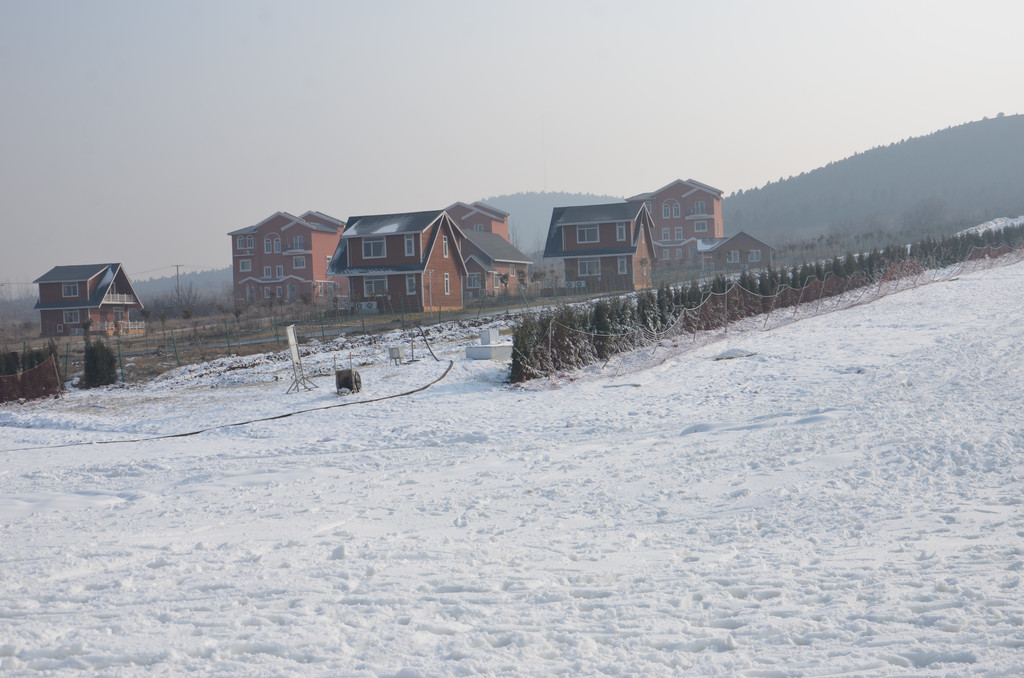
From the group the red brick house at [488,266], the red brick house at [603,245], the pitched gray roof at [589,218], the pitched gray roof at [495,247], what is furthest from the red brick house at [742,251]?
the red brick house at [488,266]

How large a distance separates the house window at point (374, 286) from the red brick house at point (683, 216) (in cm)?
3776

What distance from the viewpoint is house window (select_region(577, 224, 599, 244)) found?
5862cm

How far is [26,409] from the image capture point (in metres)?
22.8

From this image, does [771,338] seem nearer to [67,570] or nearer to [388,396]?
[388,396]

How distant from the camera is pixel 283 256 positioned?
75.1 m

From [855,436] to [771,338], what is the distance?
42.7ft

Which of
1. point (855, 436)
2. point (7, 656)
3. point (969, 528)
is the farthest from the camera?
point (855, 436)

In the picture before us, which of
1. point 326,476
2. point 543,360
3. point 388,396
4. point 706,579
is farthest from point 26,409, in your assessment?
point 706,579

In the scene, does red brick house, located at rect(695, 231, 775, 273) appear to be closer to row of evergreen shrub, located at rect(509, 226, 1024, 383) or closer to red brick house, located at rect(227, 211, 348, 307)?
row of evergreen shrub, located at rect(509, 226, 1024, 383)

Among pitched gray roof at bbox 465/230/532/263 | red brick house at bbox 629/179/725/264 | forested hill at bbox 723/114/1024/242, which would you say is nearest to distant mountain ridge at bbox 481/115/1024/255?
forested hill at bbox 723/114/1024/242

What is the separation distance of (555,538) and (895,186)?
188 meters

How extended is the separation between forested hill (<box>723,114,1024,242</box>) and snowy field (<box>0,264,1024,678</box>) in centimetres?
14538

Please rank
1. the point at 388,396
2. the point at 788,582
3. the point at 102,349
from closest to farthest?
the point at 788,582 < the point at 388,396 < the point at 102,349

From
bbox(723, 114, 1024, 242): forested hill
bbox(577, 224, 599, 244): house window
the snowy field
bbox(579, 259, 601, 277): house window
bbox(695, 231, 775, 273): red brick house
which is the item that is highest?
bbox(723, 114, 1024, 242): forested hill
